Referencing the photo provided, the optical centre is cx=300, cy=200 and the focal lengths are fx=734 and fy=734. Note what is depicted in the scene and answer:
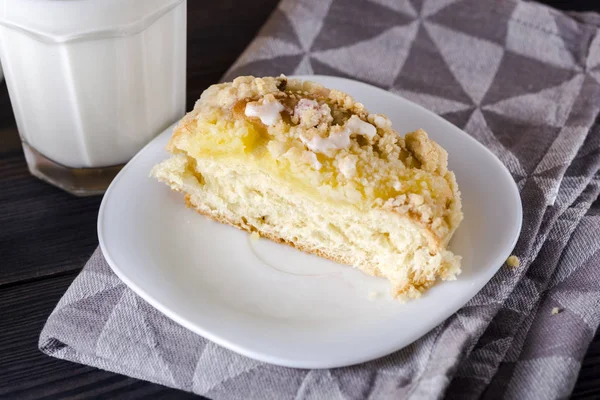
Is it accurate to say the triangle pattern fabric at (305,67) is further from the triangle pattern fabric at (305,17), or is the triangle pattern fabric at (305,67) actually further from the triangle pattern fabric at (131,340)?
the triangle pattern fabric at (131,340)

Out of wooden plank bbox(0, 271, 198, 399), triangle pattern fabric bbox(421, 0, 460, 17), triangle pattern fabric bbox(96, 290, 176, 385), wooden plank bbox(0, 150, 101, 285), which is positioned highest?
triangle pattern fabric bbox(421, 0, 460, 17)

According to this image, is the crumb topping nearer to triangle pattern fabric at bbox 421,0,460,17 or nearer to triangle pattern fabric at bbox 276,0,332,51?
triangle pattern fabric at bbox 276,0,332,51

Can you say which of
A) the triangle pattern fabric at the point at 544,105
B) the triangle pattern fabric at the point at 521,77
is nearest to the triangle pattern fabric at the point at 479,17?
the triangle pattern fabric at the point at 521,77

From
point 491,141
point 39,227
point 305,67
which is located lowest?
point 39,227

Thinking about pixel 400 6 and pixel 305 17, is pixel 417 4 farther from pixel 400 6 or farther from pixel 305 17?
pixel 305 17

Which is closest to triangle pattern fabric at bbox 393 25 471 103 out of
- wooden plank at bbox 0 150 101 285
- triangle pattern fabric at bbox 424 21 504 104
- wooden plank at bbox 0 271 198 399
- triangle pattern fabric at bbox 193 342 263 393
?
triangle pattern fabric at bbox 424 21 504 104

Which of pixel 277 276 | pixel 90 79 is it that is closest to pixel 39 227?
pixel 90 79
